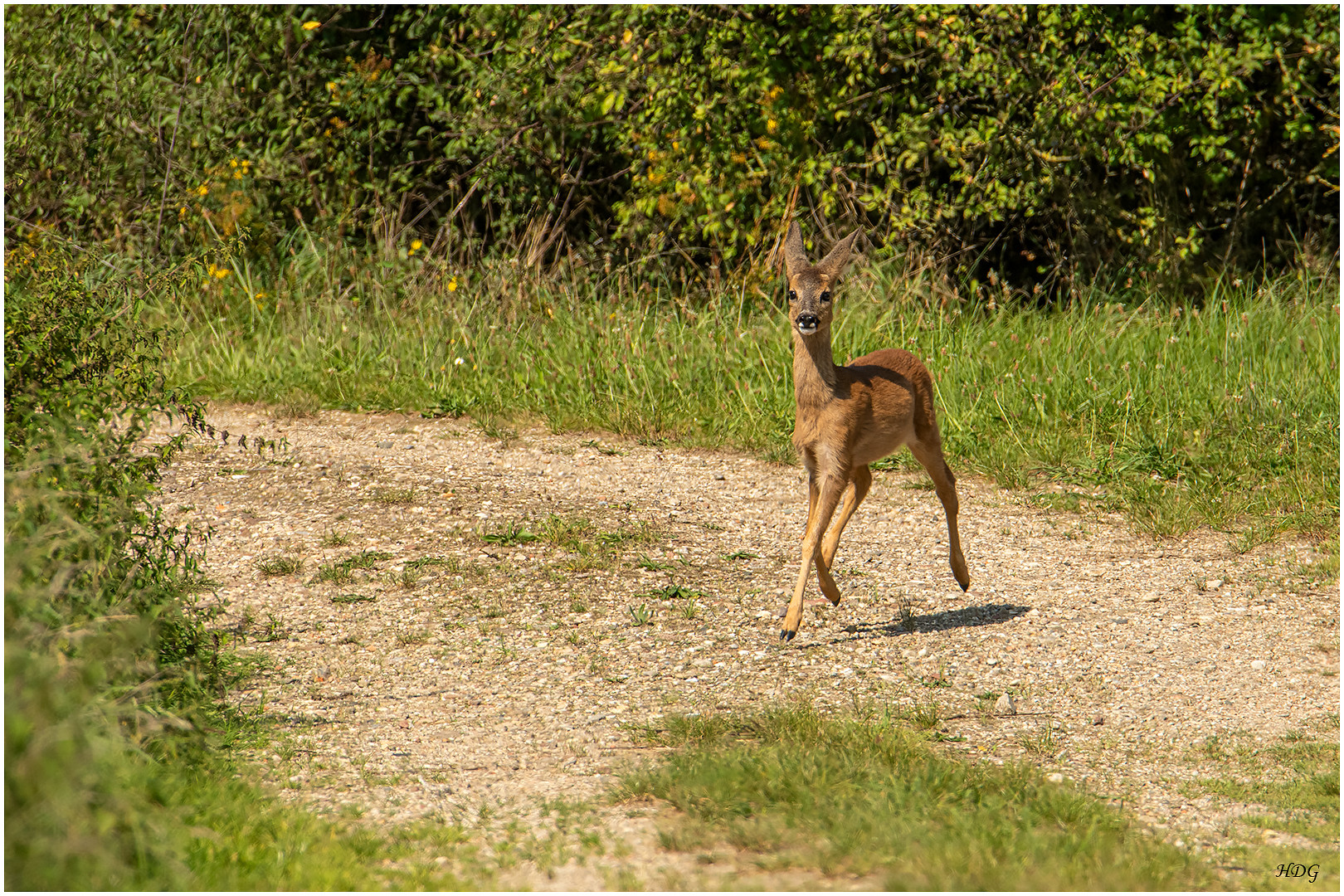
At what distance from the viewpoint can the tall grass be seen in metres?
7.66

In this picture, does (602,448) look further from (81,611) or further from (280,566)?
(81,611)

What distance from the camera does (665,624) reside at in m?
5.65

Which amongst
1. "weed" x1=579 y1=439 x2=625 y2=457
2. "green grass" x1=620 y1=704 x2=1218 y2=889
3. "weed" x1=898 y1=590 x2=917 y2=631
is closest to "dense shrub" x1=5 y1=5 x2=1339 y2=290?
"weed" x1=579 y1=439 x2=625 y2=457

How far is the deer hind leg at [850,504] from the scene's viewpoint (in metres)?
5.79

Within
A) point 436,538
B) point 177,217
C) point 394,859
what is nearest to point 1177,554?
point 436,538

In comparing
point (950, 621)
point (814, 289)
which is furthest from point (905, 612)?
point (814, 289)

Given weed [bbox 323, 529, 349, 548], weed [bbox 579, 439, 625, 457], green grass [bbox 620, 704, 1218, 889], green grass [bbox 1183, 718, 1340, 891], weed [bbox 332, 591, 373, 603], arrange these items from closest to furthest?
green grass [bbox 620, 704, 1218, 889]
green grass [bbox 1183, 718, 1340, 891]
weed [bbox 332, 591, 373, 603]
weed [bbox 323, 529, 349, 548]
weed [bbox 579, 439, 625, 457]

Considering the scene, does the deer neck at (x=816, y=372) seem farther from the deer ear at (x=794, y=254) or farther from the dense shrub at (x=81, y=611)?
the dense shrub at (x=81, y=611)

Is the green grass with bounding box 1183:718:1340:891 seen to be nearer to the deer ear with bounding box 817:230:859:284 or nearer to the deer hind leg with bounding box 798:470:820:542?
the deer hind leg with bounding box 798:470:820:542

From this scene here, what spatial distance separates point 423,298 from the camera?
10516 millimetres

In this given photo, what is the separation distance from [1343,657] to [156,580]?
178 inches

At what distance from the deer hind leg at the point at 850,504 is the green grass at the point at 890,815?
58.0 inches

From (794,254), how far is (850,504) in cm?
121

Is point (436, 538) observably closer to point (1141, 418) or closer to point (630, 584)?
point (630, 584)
